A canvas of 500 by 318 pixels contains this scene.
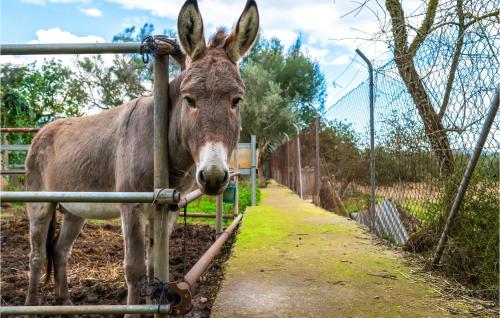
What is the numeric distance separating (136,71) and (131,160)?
23613 millimetres

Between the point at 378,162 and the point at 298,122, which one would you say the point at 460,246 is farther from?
the point at 298,122

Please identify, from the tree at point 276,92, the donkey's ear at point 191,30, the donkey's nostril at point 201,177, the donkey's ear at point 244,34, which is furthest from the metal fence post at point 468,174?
the tree at point 276,92

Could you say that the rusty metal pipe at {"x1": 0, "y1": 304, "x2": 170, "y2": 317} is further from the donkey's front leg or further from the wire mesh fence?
the wire mesh fence

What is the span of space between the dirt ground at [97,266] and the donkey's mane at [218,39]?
5.99 feet

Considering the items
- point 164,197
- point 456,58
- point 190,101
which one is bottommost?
point 164,197

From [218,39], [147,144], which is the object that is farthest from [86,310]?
[218,39]

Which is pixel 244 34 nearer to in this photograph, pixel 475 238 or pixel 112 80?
pixel 475 238

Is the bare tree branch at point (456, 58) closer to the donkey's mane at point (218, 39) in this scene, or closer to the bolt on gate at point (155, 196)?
the donkey's mane at point (218, 39)

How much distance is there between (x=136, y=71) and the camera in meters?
24.1

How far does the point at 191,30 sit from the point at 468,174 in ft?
7.59

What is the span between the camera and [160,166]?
1669 millimetres

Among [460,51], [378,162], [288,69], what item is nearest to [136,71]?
[288,69]

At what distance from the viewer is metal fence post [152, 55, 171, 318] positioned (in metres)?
1.62

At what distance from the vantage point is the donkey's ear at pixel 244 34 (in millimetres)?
1938
